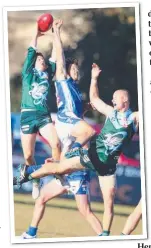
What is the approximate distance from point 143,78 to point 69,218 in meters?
0.79

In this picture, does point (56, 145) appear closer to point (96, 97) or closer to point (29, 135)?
point (29, 135)

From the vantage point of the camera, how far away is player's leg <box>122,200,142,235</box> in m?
4.95

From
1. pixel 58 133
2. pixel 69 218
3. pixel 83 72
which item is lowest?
pixel 69 218

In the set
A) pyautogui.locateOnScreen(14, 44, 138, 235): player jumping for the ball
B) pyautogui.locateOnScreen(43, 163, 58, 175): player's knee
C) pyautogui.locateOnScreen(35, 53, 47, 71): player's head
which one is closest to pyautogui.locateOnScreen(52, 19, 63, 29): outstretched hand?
pyautogui.locateOnScreen(35, 53, 47, 71): player's head

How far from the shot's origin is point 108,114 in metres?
4.96

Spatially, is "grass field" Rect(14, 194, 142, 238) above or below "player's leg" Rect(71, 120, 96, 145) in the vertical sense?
below

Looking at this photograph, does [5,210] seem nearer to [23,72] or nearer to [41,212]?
[41,212]

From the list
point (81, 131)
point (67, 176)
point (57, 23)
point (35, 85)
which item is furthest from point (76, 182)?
point (57, 23)

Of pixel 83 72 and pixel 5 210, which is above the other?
pixel 83 72

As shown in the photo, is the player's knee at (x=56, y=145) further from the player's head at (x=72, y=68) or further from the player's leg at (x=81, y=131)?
the player's head at (x=72, y=68)

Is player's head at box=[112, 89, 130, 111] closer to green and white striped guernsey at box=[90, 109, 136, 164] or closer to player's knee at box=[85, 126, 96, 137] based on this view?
green and white striped guernsey at box=[90, 109, 136, 164]

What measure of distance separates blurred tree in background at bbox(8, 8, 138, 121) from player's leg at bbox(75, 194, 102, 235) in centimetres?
41

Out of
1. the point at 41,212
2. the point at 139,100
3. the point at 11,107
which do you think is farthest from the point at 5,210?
the point at 139,100

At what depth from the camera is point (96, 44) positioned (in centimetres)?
495
